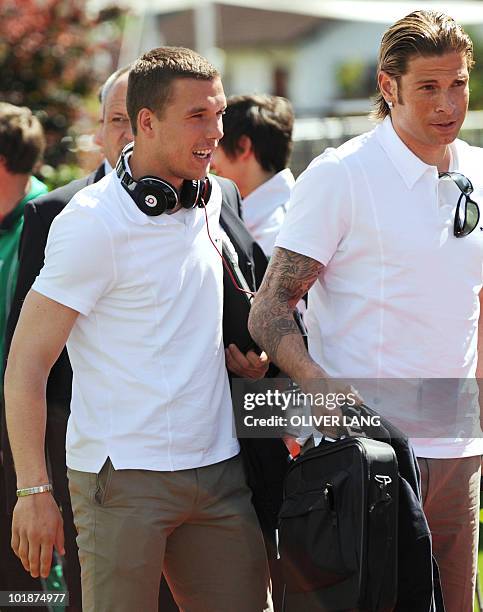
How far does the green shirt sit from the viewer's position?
4961mm

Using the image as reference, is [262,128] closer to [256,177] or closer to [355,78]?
[256,177]

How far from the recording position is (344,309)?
3432mm

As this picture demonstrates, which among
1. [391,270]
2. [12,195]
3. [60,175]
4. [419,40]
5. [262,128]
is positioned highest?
[60,175]

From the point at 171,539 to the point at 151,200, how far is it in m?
1.05

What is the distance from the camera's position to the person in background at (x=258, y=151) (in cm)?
532

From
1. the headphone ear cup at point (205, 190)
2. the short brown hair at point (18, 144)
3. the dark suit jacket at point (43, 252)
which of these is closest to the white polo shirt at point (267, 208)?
the dark suit jacket at point (43, 252)

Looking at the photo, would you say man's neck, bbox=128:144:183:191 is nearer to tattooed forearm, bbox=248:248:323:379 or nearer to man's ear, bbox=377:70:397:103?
tattooed forearm, bbox=248:248:323:379

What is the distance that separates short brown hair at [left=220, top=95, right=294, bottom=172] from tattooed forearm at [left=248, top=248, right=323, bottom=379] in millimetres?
2052

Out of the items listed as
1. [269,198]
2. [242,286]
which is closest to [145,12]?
[269,198]

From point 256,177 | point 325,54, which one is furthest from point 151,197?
point 325,54

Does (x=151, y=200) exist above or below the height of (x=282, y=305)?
above

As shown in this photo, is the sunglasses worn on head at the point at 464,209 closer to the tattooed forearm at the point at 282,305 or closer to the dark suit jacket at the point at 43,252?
the tattooed forearm at the point at 282,305

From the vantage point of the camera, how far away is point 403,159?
3.42m

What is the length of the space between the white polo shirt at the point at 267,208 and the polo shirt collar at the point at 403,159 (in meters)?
1.59
